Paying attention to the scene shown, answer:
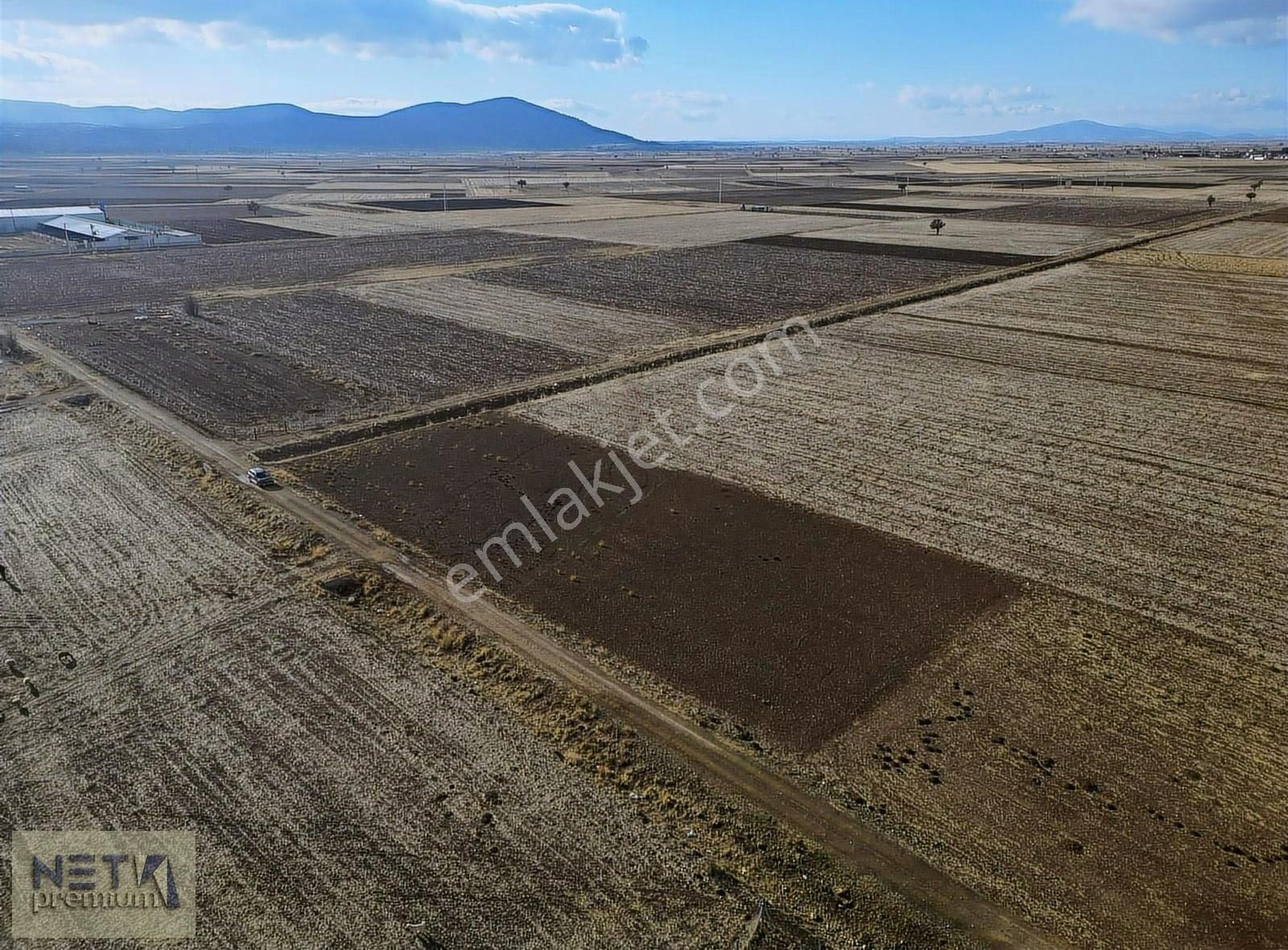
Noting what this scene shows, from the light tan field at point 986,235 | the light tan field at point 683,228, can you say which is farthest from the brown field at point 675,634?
the light tan field at point 683,228

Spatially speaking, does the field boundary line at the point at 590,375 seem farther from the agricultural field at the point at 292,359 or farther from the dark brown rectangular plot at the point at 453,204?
the dark brown rectangular plot at the point at 453,204

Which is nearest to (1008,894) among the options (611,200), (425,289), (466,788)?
(466,788)

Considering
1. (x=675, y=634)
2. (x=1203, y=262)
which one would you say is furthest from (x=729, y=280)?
(x=675, y=634)

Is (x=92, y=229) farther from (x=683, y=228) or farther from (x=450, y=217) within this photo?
(x=683, y=228)

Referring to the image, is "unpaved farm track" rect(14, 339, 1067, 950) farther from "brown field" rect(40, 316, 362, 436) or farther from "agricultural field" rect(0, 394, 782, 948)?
"brown field" rect(40, 316, 362, 436)

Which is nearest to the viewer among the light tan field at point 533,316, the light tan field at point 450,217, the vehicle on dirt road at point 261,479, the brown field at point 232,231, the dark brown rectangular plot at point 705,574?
the dark brown rectangular plot at point 705,574

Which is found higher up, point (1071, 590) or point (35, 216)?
point (35, 216)
